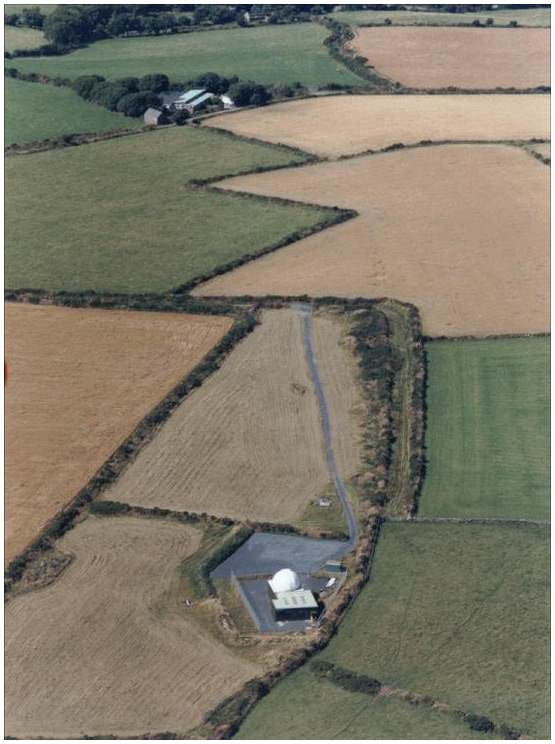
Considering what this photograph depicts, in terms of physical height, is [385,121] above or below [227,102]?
below

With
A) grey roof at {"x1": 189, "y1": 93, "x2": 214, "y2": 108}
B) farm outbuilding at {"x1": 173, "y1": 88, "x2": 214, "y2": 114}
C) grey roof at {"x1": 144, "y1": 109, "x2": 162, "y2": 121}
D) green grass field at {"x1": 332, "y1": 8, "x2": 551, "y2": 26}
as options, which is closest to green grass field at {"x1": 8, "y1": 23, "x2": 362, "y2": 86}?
farm outbuilding at {"x1": 173, "y1": 88, "x2": 214, "y2": 114}

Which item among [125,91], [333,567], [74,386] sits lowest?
[333,567]

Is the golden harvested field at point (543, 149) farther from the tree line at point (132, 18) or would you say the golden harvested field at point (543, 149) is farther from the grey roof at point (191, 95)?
the tree line at point (132, 18)

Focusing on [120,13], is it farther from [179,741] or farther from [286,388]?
[179,741]

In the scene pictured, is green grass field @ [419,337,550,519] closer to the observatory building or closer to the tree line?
the observatory building

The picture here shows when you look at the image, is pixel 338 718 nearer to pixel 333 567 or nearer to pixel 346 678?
pixel 346 678

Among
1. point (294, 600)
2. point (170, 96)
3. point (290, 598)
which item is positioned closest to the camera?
point (294, 600)

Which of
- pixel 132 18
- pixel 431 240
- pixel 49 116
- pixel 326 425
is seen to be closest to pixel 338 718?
pixel 326 425

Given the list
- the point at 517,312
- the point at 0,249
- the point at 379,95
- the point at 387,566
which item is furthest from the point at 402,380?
the point at 379,95
